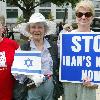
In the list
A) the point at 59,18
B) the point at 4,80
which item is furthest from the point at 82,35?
the point at 59,18

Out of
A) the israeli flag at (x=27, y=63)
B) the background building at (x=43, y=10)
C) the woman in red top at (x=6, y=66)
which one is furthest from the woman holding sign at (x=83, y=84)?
the background building at (x=43, y=10)

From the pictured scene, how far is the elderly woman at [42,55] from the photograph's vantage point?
4.46m

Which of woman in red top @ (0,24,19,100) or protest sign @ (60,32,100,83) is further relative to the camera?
protest sign @ (60,32,100,83)

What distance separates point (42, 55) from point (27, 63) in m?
0.18

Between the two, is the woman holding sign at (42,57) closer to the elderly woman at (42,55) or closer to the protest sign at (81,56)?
the elderly woman at (42,55)

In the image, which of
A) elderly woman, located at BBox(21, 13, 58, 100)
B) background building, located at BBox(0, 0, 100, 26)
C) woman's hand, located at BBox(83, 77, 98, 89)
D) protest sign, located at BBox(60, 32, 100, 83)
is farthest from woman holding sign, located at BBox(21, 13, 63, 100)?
background building, located at BBox(0, 0, 100, 26)

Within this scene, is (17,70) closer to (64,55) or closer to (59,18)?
(64,55)

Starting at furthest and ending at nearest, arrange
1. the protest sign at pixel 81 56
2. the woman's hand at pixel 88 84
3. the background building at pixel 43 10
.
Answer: the background building at pixel 43 10 → the protest sign at pixel 81 56 → the woman's hand at pixel 88 84

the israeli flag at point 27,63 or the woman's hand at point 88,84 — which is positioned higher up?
the israeli flag at point 27,63

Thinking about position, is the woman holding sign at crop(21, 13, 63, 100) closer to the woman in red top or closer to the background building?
the woman in red top

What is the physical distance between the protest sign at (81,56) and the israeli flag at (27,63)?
296 millimetres

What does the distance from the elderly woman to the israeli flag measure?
0.24 feet

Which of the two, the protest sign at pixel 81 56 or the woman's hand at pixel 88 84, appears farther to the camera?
the protest sign at pixel 81 56

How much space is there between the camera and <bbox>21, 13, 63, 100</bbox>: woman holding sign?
4457 millimetres
